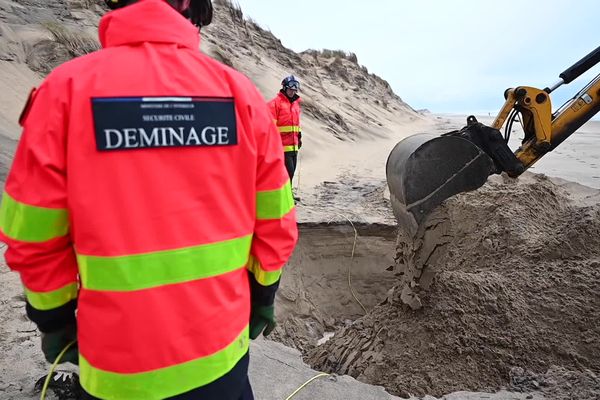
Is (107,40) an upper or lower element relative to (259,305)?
upper

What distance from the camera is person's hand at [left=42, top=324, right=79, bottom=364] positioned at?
4.75ft

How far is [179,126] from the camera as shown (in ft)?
4.07

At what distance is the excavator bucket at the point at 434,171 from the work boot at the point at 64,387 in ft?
8.42

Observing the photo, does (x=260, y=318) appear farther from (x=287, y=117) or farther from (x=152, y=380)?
(x=287, y=117)

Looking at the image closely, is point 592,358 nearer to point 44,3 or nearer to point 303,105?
point 44,3

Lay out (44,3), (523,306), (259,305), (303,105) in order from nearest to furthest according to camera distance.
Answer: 1. (259,305)
2. (523,306)
3. (44,3)
4. (303,105)

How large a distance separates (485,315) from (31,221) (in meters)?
3.20

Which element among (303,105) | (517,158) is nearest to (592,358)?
(517,158)

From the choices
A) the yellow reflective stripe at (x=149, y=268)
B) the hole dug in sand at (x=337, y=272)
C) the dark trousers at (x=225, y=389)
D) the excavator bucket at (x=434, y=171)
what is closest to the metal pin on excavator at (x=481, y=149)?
the excavator bucket at (x=434, y=171)

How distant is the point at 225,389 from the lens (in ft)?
4.61

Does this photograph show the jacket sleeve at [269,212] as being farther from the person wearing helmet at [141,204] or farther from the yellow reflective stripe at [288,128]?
the yellow reflective stripe at [288,128]

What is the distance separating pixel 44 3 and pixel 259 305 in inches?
529

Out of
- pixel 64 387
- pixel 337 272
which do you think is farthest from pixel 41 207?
pixel 337 272

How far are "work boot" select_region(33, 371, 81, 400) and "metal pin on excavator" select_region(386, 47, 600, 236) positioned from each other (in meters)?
2.57
